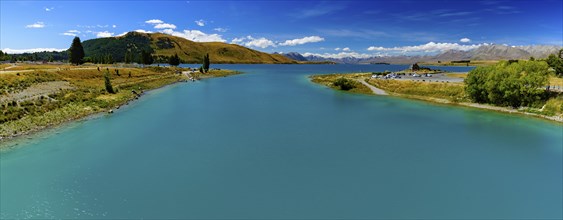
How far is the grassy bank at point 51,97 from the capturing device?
49.7 metres

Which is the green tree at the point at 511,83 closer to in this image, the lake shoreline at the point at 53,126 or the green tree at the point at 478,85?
the green tree at the point at 478,85

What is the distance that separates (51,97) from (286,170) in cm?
5929

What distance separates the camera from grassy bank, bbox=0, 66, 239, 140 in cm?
4966

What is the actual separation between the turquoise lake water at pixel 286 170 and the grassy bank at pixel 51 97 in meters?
5.01

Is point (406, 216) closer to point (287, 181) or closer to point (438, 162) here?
point (287, 181)

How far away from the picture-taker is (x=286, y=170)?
33.5 meters

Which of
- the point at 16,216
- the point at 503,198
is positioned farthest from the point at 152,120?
the point at 503,198

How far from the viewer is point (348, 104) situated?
8375cm

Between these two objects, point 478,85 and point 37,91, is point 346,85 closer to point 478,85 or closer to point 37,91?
point 478,85

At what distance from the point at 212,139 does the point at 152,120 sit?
19.5 metres

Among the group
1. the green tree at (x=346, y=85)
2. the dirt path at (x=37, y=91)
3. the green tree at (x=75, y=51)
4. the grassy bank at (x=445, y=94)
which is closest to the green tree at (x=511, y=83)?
the grassy bank at (x=445, y=94)

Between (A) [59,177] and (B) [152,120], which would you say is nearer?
(A) [59,177]

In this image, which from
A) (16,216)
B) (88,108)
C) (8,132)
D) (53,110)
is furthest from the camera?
(88,108)

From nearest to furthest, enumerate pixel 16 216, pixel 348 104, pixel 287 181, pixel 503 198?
pixel 16 216, pixel 503 198, pixel 287 181, pixel 348 104
